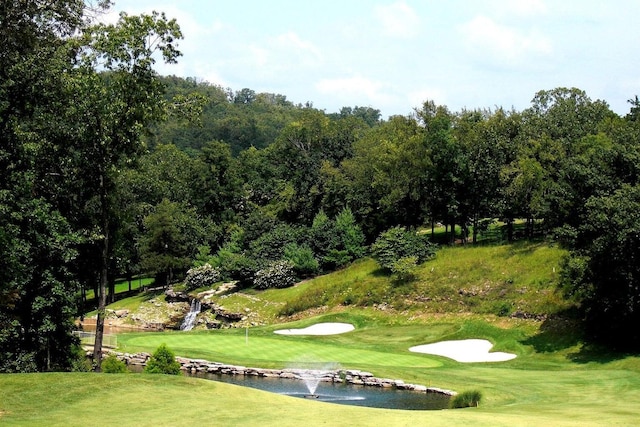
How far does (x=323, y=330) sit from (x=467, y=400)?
2354 centimetres

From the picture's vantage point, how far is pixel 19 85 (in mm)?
21344

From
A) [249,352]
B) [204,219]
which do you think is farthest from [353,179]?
[249,352]

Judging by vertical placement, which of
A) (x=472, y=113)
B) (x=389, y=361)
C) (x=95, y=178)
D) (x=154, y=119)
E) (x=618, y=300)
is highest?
(x=472, y=113)

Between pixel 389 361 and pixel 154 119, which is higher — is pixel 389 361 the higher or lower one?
the lower one

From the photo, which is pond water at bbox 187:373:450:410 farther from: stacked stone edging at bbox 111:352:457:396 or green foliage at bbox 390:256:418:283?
green foliage at bbox 390:256:418:283

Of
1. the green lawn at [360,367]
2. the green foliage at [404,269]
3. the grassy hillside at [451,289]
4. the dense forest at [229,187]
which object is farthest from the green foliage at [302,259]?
the green lawn at [360,367]

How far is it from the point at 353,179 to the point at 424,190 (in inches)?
513

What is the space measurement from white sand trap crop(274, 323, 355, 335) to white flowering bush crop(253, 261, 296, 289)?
49.6ft

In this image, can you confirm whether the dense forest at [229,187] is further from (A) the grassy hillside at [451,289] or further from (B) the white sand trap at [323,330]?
(B) the white sand trap at [323,330]

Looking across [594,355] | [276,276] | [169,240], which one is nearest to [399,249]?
[276,276]

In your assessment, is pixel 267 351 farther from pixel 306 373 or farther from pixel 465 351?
pixel 465 351

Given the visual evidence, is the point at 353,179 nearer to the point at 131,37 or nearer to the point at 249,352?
the point at 249,352

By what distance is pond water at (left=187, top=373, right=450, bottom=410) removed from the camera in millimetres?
23391

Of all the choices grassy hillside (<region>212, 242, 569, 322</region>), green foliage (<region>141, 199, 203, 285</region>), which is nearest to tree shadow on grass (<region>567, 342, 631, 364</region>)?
grassy hillside (<region>212, 242, 569, 322</region>)
